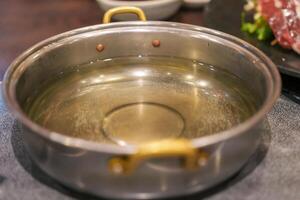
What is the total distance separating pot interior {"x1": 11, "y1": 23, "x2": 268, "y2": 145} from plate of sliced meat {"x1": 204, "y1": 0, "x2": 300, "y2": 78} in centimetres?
13

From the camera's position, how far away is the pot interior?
33.6 inches

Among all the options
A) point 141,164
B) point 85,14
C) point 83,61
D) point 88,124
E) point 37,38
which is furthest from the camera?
point 85,14

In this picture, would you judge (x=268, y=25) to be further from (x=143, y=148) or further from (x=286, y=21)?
(x=143, y=148)

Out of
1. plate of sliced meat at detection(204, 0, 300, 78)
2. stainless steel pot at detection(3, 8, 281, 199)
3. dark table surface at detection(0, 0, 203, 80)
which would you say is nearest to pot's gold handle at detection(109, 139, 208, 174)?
stainless steel pot at detection(3, 8, 281, 199)

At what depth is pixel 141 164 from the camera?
63cm

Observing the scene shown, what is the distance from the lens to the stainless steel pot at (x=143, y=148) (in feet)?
2.03

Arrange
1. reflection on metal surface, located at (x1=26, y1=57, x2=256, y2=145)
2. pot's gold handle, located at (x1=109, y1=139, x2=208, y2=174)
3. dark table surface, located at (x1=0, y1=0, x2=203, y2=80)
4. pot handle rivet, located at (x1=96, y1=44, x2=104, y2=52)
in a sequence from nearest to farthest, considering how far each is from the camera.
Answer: pot's gold handle, located at (x1=109, y1=139, x2=208, y2=174) → reflection on metal surface, located at (x1=26, y1=57, x2=256, y2=145) → pot handle rivet, located at (x1=96, y1=44, x2=104, y2=52) → dark table surface, located at (x1=0, y1=0, x2=203, y2=80)

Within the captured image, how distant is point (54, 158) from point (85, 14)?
0.89 metres

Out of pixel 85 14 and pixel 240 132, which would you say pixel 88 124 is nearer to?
pixel 240 132

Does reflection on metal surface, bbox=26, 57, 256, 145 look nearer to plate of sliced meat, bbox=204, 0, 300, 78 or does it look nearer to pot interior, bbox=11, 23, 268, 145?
pot interior, bbox=11, 23, 268, 145

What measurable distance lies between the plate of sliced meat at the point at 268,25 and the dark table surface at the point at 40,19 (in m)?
0.20

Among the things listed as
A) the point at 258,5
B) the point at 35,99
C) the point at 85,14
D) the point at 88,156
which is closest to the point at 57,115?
the point at 35,99

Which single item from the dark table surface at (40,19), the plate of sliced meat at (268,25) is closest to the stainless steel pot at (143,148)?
the plate of sliced meat at (268,25)

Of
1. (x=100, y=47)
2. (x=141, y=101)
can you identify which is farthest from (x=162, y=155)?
(x=100, y=47)
